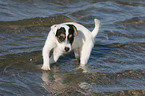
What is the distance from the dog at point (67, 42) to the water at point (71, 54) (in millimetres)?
263

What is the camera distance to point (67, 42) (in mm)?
5910

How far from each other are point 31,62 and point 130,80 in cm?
243

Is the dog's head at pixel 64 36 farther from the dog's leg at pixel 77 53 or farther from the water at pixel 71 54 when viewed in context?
→ the dog's leg at pixel 77 53

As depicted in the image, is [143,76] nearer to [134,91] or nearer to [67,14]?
[134,91]

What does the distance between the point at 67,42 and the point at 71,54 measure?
190 centimetres

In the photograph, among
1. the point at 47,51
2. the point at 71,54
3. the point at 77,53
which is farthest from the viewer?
the point at 71,54

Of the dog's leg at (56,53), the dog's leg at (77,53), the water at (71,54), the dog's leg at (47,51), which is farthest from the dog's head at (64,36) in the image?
the dog's leg at (77,53)

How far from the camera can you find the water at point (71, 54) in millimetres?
5688

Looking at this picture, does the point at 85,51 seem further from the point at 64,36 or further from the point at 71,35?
the point at 64,36

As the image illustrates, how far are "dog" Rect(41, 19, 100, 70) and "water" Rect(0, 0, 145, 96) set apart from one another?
10.4 inches

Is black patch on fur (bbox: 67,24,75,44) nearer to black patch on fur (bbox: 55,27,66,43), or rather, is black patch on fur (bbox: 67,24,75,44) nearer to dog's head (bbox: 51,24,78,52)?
dog's head (bbox: 51,24,78,52)

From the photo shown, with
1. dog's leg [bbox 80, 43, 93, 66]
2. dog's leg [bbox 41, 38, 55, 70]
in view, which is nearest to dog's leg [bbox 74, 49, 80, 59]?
dog's leg [bbox 80, 43, 93, 66]

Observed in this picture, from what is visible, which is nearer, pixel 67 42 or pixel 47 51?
pixel 67 42

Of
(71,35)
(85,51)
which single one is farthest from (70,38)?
(85,51)
